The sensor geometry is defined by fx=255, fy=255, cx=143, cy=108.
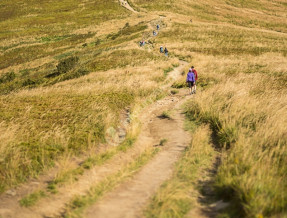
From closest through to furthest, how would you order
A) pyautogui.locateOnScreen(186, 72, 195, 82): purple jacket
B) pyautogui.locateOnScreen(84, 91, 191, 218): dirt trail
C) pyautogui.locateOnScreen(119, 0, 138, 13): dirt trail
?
pyautogui.locateOnScreen(84, 91, 191, 218): dirt trail < pyautogui.locateOnScreen(186, 72, 195, 82): purple jacket < pyautogui.locateOnScreen(119, 0, 138, 13): dirt trail

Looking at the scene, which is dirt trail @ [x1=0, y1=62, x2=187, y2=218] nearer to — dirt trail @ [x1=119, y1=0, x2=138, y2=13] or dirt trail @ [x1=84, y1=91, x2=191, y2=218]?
dirt trail @ [x1=84, y1=91, x2=191, y2=218]

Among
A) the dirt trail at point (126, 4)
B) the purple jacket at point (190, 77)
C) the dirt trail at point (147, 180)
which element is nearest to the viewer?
the dirt trail at point (147, 180)

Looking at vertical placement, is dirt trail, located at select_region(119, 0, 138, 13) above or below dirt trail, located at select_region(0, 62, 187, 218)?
above

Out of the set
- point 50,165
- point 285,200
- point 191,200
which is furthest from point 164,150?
point 285,200

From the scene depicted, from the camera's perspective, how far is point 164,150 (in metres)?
8.02

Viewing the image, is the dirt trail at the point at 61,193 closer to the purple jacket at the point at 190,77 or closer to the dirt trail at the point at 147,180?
the dirt trail at the point at 147,180

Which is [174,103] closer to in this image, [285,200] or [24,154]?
[24,154]

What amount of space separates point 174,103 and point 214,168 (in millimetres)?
7519

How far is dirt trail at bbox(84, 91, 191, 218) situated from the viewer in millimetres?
5195

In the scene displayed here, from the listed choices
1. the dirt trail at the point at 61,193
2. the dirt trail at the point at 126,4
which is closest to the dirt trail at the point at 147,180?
the dirt trail at the point at 61,193

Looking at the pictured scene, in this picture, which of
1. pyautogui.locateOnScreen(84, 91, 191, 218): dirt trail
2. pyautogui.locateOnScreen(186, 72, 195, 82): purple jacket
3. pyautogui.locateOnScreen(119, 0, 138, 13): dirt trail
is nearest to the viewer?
pyautogui.locateOnScreen(84, 91, 191, 218): dirt trail

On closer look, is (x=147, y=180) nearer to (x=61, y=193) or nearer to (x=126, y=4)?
(x=61, y=193)


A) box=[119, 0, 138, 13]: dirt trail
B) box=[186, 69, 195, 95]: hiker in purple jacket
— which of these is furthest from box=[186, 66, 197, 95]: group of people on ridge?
box=[119, 0, 138, 13]: dirt trail

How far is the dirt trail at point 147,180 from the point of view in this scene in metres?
5.20
